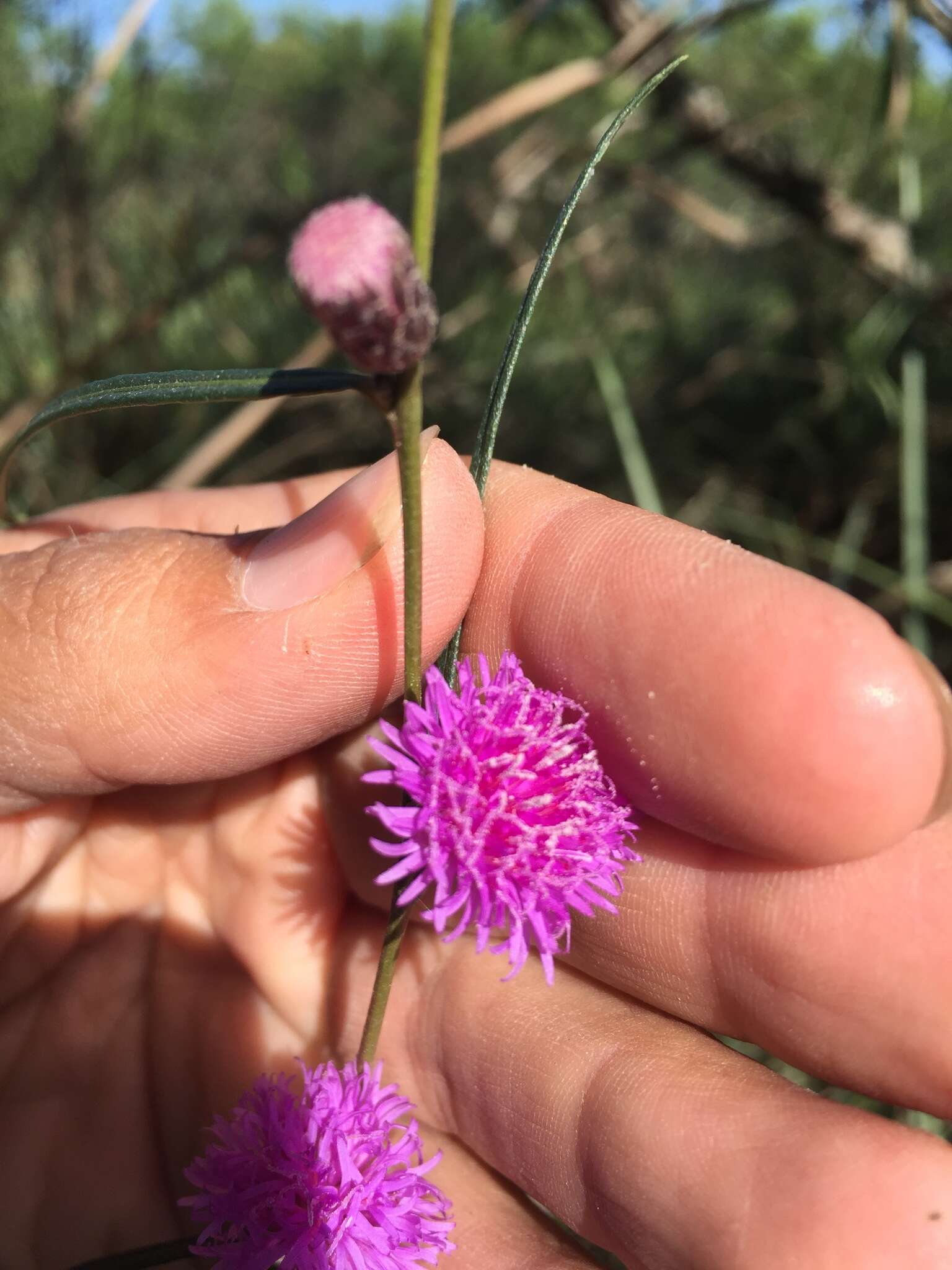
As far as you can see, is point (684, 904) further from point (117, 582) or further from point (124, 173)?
point (124, 173)

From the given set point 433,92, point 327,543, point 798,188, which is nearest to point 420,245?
point 433,92

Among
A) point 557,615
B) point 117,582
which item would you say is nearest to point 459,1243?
point 557,615

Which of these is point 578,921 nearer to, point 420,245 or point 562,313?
point 420,245

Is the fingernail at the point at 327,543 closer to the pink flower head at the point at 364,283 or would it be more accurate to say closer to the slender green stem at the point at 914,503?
the pink flower head at the point at 364,283

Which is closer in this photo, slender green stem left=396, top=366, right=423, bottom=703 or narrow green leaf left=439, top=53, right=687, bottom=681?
slender green stem left=396, top=366, right=423, bottom=703

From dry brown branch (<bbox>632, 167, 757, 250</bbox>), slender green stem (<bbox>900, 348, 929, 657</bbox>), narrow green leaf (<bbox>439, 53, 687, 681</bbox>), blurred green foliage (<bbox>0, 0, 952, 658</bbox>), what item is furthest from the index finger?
dry brown branch (<bbox>632, 167, 757, 250</bbox>)

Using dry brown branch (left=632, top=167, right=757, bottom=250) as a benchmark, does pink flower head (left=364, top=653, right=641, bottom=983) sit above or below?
below

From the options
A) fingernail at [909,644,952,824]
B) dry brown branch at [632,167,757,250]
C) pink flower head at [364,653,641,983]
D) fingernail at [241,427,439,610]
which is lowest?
pink flower head at [364,653,641,983]

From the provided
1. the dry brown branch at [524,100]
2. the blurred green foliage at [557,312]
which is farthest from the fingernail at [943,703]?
the dry brown branch at [524,100]

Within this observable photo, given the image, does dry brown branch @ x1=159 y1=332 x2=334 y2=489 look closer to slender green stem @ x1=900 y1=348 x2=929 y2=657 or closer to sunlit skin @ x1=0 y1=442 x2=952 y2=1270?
sunlit skin @ x1=0 y1=442 x2=952 y2=1270
